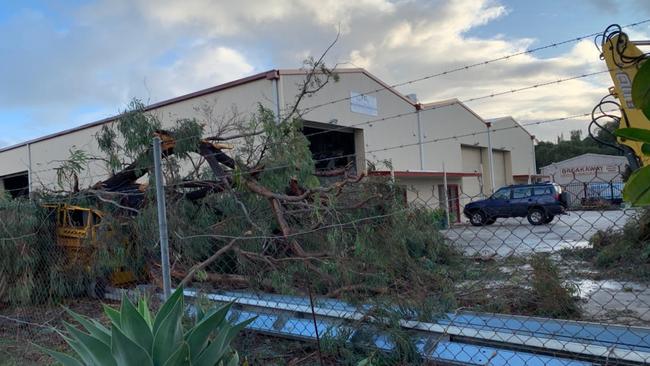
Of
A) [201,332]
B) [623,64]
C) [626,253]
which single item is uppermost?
[623,64]

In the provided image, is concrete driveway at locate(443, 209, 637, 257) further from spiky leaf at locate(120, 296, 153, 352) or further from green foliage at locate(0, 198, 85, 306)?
green foliage at locate(0, 198, 85, 306)

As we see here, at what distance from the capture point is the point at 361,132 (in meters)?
21.1

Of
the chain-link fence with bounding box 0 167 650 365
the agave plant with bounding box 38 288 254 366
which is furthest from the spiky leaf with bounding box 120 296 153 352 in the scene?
the chain-link fence with bounding box 0 167 650 365

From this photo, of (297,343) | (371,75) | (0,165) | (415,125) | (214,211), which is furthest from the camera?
(0,165)

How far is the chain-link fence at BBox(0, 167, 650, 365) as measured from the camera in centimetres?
368

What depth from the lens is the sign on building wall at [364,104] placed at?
20.2 metres

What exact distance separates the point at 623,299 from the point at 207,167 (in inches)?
258

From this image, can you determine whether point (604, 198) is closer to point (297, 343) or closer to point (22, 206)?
point (297, 343)

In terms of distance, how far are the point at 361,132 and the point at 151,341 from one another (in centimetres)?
1892

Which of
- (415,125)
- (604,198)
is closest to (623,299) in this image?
(604,198)

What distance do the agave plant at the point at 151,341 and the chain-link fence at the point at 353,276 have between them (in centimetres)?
81

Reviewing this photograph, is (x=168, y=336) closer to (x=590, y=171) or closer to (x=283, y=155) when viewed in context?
(x=283, y=155)

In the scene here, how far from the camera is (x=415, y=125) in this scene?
2512 centimetres

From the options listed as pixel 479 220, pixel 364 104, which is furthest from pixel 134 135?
pixel 364 104
